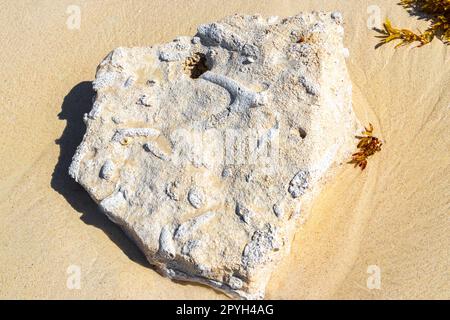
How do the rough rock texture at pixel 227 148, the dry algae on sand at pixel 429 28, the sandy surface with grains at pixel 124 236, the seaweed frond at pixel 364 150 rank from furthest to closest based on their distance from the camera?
the dry algae on sand at pixel 429 28 → the seaweed frond at pixel 364 150 → the sandy surface with grains at pixel 124 236 → the rough rock texture at pixel 227 148

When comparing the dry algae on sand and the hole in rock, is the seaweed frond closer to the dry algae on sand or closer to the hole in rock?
the dry algae on sand

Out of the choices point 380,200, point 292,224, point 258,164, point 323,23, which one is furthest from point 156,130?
point 380,200

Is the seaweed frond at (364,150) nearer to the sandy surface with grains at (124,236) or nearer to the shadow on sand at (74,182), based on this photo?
the sandy surface with grains at (124,236)

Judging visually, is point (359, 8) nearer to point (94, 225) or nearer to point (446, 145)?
point (446, 145)

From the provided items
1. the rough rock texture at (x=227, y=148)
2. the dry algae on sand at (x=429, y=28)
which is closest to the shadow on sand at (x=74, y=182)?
the rough rock texture at (x=227, y=148)

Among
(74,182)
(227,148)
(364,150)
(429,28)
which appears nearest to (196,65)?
(227,148)

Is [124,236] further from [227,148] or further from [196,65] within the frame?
[196,65]
